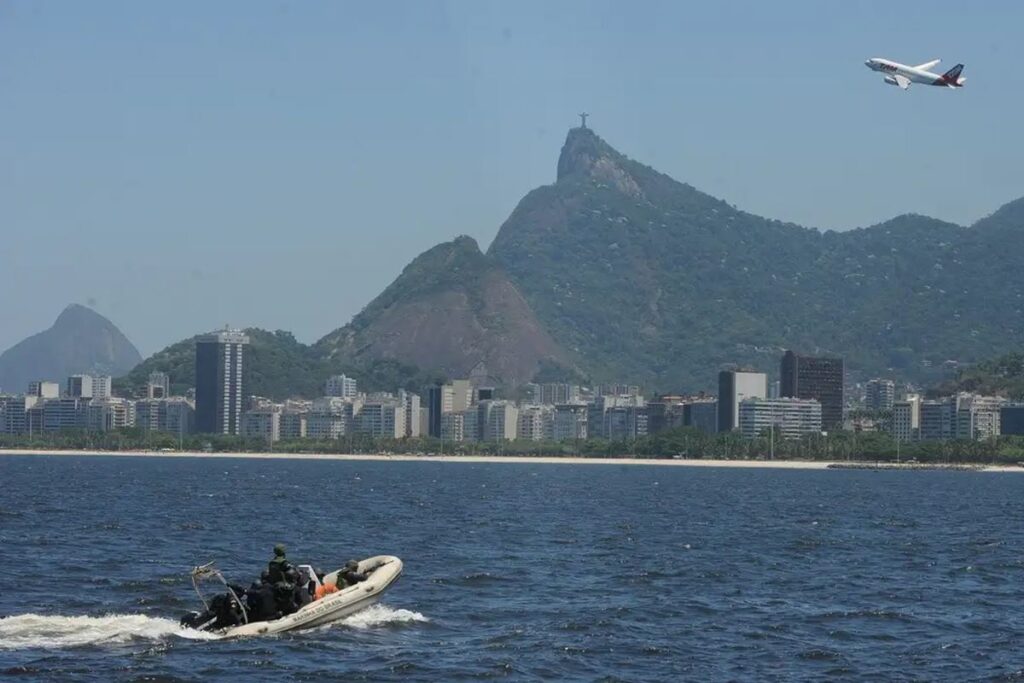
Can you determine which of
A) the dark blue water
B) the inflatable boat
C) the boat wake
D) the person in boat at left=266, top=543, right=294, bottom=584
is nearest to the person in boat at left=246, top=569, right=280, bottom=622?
the inflatable boat

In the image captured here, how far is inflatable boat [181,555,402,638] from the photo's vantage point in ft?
175

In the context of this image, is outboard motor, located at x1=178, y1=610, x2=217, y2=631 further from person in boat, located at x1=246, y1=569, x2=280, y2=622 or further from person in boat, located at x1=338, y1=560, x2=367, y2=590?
person in boat, located at x1=338, y1=560, x2=367, y2=590

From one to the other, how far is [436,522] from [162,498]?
36206 mm

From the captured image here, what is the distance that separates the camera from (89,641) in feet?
169

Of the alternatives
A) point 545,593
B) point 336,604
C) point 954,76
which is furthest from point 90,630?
point 954,76

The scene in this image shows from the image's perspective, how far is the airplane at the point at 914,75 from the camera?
443 ft

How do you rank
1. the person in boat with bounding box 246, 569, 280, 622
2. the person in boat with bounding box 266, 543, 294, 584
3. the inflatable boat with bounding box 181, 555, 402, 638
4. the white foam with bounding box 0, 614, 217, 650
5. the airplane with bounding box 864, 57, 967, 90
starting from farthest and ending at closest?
1. the airplane with bounding box 864, 57, 967, 90
2. the person in boat with bounding box 266, 543, 294, 584
3. the person in boat with bounding box 246, 569, 280, 622
4. the inflatable boat with bounding box 181, 555, 402, 638
5. the white foam with bounding box 0, 614, 217, 650

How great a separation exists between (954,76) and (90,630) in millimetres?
96695

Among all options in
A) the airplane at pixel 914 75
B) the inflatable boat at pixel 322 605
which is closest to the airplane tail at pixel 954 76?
the airplane at pixel 914 75

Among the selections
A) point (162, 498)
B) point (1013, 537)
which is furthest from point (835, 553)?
point (162, 498)

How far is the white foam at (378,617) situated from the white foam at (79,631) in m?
5.03

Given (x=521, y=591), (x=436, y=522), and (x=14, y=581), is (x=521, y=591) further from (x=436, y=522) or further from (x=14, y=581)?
(x=436, y=522)

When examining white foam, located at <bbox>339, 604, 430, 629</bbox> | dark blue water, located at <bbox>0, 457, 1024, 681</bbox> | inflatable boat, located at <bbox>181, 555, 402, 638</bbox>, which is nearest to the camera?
dark blue water, located at <bbox>0, 457, 1024, 681</bbox>

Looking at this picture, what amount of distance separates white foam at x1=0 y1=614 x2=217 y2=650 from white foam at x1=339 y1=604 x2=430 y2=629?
503 cm
